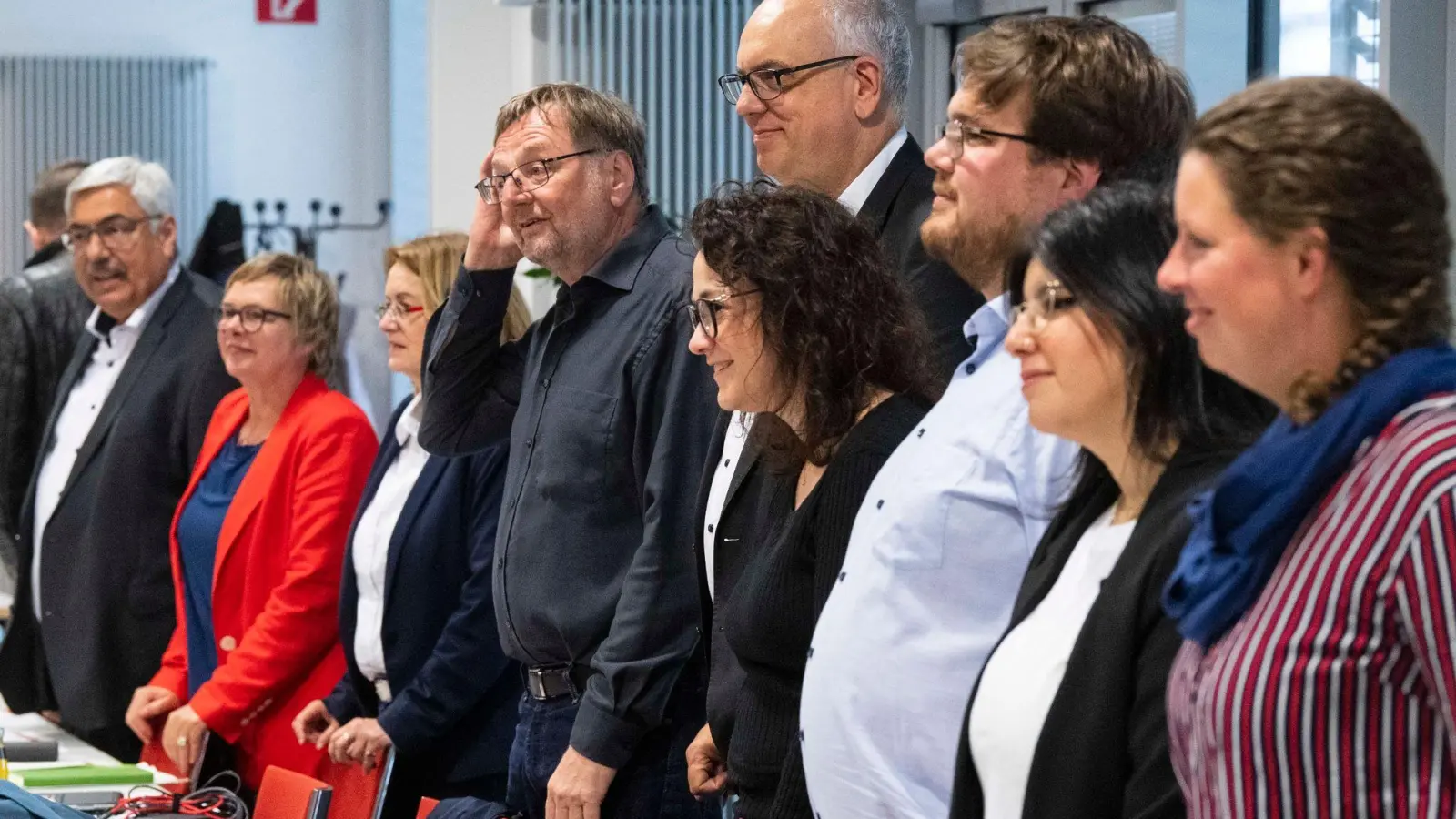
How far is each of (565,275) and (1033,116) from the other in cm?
119

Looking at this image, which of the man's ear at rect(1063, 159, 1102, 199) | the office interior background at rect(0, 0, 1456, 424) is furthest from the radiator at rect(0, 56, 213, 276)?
the man's ear at rect(1063, 159, 1102, 199)

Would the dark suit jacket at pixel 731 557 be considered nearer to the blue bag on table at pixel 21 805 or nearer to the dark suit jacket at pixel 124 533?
the blue bag on table at pixel 21 805

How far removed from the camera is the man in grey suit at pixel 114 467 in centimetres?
448

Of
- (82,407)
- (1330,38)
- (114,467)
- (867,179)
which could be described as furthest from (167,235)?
(1330,38)

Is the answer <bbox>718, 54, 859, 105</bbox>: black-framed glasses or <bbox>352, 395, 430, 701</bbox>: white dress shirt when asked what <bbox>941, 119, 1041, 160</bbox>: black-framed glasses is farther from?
<bbox>352, 395, 430, 701</bbox>: white dress shirt

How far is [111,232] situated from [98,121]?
419cm

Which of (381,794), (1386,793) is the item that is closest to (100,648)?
(381,794)

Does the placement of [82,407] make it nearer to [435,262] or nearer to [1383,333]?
[435,262]

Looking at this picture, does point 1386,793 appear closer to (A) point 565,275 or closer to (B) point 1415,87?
(A) point 565,275

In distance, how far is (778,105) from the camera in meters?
2.62

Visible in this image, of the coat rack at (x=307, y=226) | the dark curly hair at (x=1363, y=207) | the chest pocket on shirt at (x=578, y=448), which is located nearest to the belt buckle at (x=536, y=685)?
the chest pocket on shirt at (x=578, y=448)

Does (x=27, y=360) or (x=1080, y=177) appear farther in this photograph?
(x=27, y=360)

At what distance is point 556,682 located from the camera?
2877 millimetres

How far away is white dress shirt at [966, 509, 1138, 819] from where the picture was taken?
1620mm
